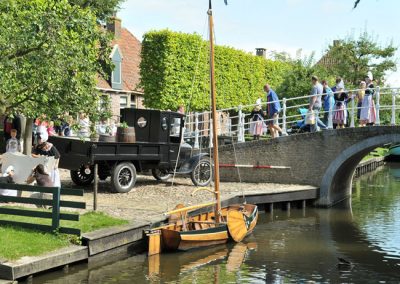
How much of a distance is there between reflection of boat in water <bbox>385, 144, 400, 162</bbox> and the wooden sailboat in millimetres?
33257

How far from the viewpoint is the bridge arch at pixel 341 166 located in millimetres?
18531

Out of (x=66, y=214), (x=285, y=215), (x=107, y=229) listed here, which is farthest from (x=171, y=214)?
(x=285, y=215)

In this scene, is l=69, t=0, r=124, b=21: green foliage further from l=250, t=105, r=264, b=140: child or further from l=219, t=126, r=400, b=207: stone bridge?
l=219, t=126, r=400, b=207: stone bridge

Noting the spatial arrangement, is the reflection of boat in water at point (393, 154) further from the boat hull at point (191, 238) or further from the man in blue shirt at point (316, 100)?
the boat hull at point (191, 238)

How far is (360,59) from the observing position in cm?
4034

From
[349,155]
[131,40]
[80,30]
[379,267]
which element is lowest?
[379,267]

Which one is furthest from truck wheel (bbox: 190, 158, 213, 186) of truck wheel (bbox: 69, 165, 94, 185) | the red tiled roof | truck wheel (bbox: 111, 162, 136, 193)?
the red tiled roof

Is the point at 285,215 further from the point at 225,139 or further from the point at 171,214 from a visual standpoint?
the point at 171,214

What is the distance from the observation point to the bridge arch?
1853cm

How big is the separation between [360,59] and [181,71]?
16270 mm

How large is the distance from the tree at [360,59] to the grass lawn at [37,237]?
31.4m

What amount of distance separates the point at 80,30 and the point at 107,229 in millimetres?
3924

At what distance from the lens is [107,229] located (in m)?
10.9

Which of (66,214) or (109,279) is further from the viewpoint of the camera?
(66,214)
